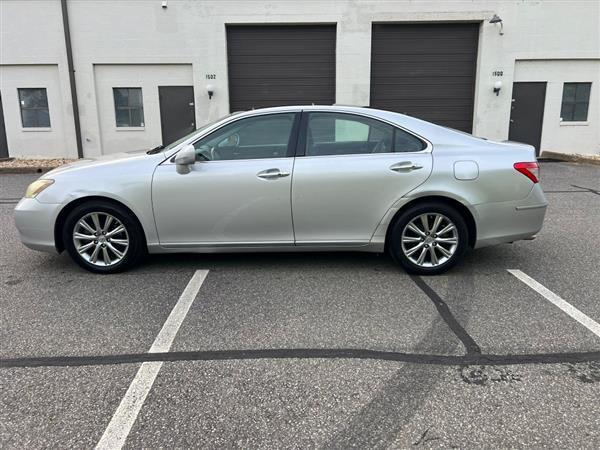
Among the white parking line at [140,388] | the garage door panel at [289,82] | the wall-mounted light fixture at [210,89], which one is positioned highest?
the garage door panel at [289,82]

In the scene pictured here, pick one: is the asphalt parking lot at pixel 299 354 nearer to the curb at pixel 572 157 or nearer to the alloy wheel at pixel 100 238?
the alloy wheel at pixel 100 238

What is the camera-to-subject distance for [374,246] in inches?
184

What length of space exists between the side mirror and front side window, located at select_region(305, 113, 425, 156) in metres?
1.07

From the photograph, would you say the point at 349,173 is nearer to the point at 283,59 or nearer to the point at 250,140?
the point at 250,140

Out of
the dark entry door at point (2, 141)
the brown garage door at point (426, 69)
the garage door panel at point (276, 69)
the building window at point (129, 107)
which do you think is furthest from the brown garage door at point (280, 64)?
the dark entry door at point (2, 141)

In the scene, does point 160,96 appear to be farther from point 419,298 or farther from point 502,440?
point 502,440

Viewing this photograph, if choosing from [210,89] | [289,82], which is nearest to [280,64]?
[289,82]

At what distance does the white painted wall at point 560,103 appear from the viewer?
45.7 feet

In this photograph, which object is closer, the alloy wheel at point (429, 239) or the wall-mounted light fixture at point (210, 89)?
the alloy wheel at point (429, 239)

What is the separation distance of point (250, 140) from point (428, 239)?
1.97m

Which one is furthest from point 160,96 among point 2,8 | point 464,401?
point 464,401

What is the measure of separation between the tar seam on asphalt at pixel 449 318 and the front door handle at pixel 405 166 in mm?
1044

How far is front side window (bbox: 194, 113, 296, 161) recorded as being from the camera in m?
4.60

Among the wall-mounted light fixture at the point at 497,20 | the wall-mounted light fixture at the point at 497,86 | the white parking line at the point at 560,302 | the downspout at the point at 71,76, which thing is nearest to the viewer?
the white parking line at the point at 560,302
